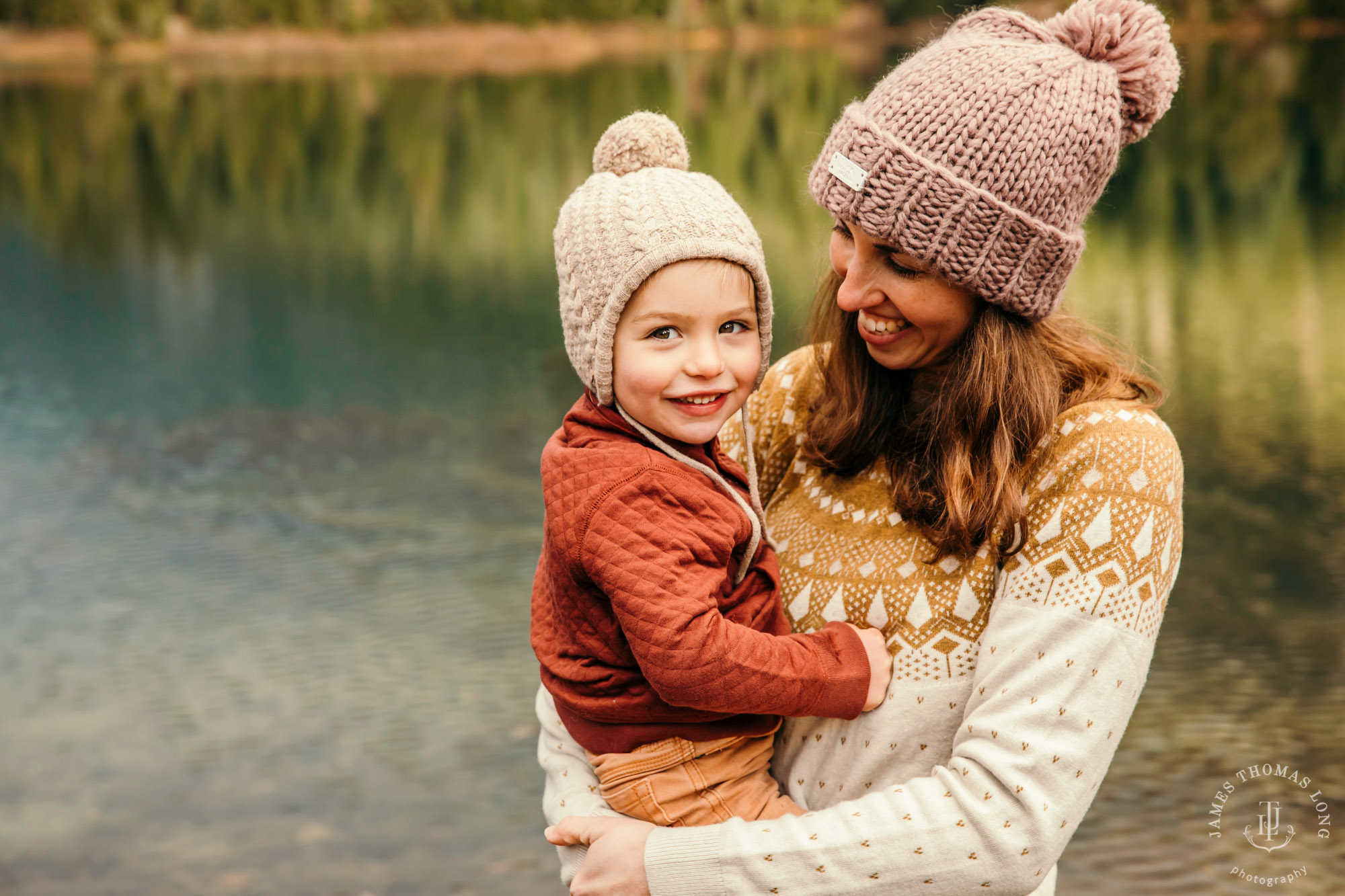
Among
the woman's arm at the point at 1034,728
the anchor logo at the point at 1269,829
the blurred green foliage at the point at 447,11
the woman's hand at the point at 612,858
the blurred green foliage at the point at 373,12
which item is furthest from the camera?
the blurred green foliage at the point at 373,12

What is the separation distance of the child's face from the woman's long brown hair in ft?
0.73

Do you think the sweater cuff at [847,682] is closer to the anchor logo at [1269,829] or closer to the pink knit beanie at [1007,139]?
the pink knit beanie at [1007,139]

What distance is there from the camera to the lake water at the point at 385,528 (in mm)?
3615

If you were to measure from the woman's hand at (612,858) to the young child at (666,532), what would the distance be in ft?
0.14

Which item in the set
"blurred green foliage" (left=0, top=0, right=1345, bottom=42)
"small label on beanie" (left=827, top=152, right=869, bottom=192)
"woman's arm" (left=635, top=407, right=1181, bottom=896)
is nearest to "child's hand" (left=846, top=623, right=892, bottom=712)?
"woman's arm" (left=635, top=407, right=1181, bottom=896)

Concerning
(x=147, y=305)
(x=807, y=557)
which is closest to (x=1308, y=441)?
(x=807, y=557)

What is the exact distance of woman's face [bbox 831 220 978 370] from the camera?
1418mm

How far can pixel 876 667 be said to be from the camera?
4.50 ft

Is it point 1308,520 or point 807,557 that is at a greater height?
point 807,557

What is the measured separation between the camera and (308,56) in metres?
35.2

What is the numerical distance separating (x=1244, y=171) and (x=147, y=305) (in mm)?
12487

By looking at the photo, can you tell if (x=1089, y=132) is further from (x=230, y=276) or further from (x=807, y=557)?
(x=230, y=276)

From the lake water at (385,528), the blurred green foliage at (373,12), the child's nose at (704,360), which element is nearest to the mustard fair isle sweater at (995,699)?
the child's nose at (704,360)

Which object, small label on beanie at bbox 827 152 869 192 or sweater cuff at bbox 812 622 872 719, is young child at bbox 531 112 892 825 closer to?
sweater cuff at bbox 812 622 872 719
